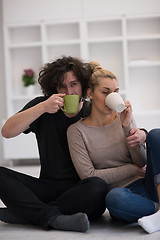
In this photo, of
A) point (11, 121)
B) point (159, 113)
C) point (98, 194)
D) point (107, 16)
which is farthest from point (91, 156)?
point (107, 16)

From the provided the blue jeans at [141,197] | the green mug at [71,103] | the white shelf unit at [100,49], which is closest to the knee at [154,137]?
the blue jeans at [141,197]

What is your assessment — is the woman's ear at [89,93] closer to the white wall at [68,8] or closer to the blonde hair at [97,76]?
the blonde hair at [97,76]

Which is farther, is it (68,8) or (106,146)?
(68,8)

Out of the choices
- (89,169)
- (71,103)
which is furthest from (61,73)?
(89,169)

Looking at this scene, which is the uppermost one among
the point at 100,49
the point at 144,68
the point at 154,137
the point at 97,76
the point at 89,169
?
the point at 100,49

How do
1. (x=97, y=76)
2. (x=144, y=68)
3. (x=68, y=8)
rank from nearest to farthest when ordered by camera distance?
(x=97, y=76) → (x=68, y=8) → (x=144, y=68)

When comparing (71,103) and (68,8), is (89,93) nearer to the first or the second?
(71,103)

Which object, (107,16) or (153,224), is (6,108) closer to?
(107,16)

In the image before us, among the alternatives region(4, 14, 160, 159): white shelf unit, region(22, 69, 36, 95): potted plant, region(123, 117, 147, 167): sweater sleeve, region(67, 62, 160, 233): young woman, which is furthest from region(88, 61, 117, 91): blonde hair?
region(22, 69, 36, 95): potted plant

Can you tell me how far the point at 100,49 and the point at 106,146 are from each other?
3.64 meters

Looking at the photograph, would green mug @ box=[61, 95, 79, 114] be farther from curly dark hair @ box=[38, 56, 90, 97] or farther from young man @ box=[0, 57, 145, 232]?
curly dark hair @ box=[38, 56, 90, 97]

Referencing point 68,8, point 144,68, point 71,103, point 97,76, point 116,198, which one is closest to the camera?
point 116,198

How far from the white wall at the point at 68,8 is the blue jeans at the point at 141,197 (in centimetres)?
362

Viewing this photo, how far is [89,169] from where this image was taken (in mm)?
1955
